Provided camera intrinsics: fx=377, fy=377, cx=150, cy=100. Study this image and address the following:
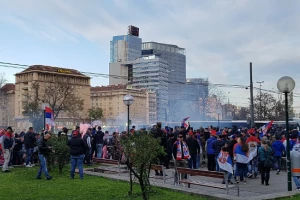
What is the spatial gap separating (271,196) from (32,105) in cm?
6441

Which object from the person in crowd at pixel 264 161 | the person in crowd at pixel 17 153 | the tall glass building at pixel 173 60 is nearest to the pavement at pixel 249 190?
the person in crowd at pixel 264 161

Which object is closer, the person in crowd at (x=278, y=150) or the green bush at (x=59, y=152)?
the green bush at (x=59, y=152)

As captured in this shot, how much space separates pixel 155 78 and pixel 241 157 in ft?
434

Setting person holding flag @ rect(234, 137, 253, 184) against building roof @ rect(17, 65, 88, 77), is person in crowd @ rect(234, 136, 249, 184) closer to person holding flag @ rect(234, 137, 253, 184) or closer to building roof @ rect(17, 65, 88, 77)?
person holding flag @ rect(234, 137, 253, 184)

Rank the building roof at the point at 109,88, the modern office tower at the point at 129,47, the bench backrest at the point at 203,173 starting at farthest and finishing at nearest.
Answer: the modern office tower at the point at 129,47 → the building roof at the point at 109,88 → the bench backrest at the point at 203,173

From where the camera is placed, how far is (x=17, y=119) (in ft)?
361

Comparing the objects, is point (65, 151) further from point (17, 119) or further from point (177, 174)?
point (17, 119)

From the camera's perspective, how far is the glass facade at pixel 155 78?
146613 mm

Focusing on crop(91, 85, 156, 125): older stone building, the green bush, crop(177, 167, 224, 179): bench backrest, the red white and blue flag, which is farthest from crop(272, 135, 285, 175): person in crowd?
crop(91, 85, 156, 125): older stone building

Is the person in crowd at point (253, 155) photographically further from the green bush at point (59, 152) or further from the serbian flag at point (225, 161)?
the green bush at point (59, 152)

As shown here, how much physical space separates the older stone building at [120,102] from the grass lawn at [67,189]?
116722 millimetres

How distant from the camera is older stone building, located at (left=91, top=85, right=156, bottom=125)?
135 m

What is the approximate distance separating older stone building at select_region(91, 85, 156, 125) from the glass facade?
3.66m

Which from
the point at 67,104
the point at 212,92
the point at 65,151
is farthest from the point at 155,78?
the point at 65,151
